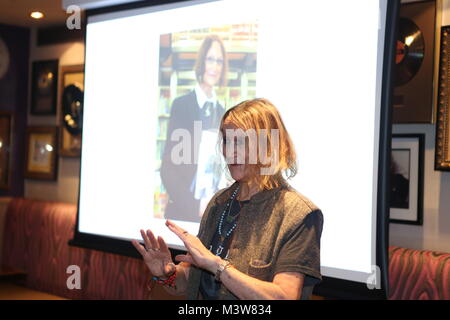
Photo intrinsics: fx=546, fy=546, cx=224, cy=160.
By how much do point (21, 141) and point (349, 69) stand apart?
11.3 feet

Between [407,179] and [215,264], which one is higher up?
[407,179]

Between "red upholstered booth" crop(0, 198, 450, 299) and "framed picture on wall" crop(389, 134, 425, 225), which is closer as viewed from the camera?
"framed picture on wall" crop(389, 134, 425, 225)

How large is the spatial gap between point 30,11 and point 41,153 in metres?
1.16

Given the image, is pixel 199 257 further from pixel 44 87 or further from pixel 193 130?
pixel 44 87

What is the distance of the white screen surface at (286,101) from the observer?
2084mm

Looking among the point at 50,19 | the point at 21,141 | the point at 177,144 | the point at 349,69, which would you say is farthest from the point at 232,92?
the point at 21,141

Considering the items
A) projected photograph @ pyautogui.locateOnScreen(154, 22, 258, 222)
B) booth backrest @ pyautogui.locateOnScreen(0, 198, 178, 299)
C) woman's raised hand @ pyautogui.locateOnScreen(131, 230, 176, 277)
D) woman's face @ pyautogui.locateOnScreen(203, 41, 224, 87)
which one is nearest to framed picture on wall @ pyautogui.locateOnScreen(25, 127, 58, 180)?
booth backrest @ pyautogui.locateOnScreen(0, 198, 178, 299)

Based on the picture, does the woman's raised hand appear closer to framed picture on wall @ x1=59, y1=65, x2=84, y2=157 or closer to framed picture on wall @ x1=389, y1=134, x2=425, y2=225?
framed picture on wall @ x1=389, y1=134, x2=425, y2=225

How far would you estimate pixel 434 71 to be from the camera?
2.47m

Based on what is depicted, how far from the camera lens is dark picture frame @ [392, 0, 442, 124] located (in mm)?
2480

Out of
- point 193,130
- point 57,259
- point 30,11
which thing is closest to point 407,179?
point 193,130

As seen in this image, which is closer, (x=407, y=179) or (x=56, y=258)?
(x=407, y=179)

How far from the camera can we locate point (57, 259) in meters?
4.03
